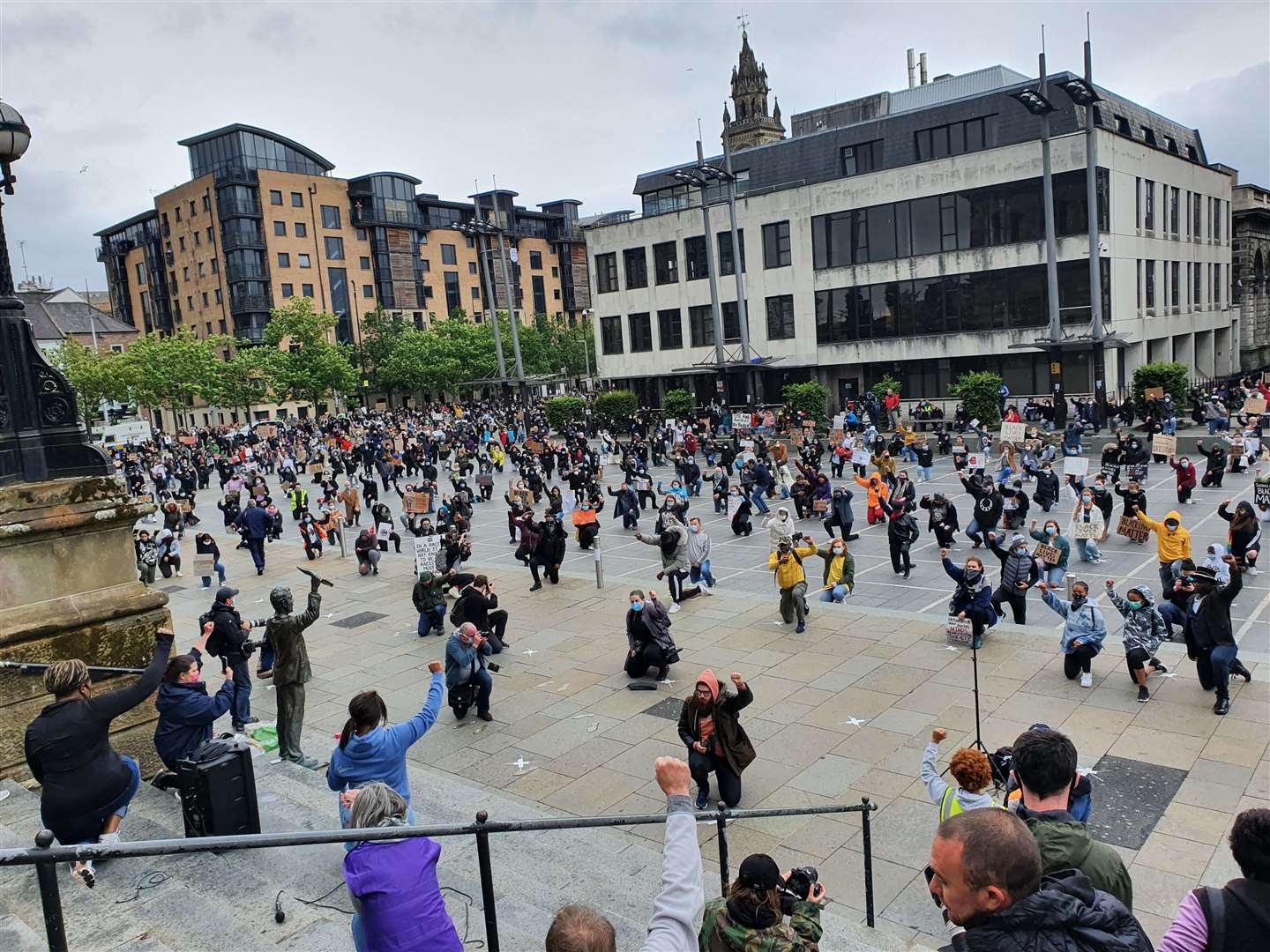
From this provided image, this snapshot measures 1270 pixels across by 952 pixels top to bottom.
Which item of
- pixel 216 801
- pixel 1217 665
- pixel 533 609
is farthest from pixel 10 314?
pixel 1217 665

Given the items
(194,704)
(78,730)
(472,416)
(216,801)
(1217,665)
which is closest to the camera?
(78,730)

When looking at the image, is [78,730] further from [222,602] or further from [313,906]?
[222,602]

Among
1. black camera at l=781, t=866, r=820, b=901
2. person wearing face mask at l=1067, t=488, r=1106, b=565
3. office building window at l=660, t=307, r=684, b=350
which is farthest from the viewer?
office building window at l=660, t=307, r=684, b=350

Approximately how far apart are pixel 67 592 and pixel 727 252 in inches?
1828

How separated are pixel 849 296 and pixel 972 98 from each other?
1046 cm

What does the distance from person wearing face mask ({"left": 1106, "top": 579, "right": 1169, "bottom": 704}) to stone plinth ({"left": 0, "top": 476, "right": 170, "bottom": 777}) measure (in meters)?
9.98

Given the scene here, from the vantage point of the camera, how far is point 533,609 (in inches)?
655

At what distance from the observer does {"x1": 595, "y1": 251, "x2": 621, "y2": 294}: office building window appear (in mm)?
56250

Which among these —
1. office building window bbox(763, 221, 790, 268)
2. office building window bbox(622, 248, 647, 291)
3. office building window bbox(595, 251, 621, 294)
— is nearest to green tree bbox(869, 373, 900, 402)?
office building window bbox(763, 221, 790, 268)

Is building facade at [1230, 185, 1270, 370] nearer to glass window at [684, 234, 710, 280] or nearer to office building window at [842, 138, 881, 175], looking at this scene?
office building window at [842, 138, 881, 175]

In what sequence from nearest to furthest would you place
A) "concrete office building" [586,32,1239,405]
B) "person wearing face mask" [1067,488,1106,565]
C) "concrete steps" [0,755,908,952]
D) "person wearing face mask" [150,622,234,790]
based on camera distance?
"concrete steps" [0,755,908,952] < "person wearing face mask" [150,622,234,790] < "person wearing face mask" [1067,488,1106,565] < "concrete office building" [586,32,1239,405]

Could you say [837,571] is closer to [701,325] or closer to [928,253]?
[928,253]

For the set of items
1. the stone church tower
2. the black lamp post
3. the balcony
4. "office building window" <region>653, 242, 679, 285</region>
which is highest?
the stone church tower

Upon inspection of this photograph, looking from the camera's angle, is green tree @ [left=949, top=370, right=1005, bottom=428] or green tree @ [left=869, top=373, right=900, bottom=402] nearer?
green tree @ [left=949, top=370, right=1005, bottom=428]
